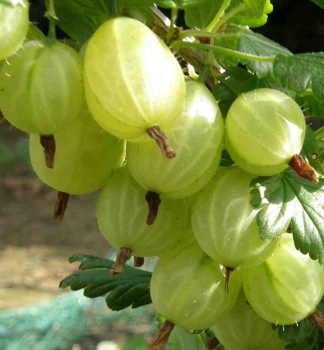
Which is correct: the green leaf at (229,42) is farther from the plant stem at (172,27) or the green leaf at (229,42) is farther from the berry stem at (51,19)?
the berry stem at (51,19)

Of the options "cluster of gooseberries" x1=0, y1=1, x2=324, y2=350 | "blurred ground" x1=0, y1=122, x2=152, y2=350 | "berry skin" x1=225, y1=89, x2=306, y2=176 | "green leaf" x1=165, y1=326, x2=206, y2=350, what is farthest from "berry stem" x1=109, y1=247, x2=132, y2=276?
"blurred ground" x1=0, y1=122, x2=152, y2=350

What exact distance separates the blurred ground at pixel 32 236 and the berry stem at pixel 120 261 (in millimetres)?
3691

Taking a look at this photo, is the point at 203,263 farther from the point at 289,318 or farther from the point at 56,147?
the point at 56,147

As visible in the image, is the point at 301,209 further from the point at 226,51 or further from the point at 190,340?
the point at 190,340

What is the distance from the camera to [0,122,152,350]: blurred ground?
4676 mm

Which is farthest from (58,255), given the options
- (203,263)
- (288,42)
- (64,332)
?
(203,263)

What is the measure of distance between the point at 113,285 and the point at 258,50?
0.57 metres

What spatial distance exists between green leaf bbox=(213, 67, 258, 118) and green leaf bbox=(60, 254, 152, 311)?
0.48m

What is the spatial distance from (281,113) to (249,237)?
17 cm

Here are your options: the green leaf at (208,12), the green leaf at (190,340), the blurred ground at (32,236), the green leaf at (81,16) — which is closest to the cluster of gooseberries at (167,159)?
the green leaf at (81,16)

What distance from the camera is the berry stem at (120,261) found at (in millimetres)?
789

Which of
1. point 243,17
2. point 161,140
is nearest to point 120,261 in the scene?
point 161,140

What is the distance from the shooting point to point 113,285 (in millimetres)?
1146

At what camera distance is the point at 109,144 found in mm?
768
